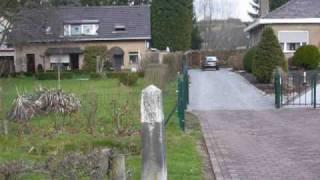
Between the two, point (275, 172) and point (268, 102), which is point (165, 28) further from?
point (275, 172)

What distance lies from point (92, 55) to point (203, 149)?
43.1 m

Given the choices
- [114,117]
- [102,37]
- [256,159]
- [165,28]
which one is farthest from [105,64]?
[256,159]

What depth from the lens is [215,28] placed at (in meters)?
98.0

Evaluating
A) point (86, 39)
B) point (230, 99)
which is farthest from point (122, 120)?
point (86, 39)

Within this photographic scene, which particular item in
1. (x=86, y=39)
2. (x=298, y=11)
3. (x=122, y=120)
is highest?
(x=298, y=11)

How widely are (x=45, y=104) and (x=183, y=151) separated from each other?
7670mm

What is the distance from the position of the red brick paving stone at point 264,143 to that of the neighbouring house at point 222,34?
2790 inches

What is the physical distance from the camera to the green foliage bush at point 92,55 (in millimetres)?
54691

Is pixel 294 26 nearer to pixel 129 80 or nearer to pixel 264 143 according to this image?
pixel 129 80

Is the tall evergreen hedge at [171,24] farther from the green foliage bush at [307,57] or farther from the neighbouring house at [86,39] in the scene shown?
the green foliage bush at [307,57]

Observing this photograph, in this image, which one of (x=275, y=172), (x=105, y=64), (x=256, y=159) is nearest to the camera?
(x=275, y=172)

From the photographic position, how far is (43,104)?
1856 cm

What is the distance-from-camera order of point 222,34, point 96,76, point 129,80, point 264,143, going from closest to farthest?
1. point 264,143
2. point 129,80
3. point 96,76
4. point 222,34

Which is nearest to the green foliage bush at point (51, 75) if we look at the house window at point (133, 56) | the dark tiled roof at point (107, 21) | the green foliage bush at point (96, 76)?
the green foliage bush at point (96, 76)
